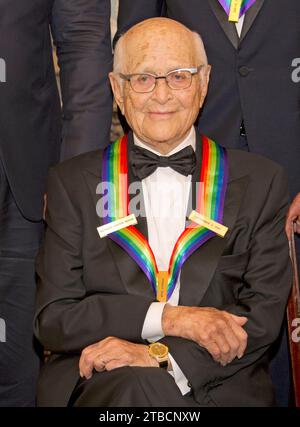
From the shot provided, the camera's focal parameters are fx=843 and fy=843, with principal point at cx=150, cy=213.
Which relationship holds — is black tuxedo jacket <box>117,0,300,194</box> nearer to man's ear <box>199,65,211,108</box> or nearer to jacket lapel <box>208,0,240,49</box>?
jacket lapel <box>208,0,240,49</box>

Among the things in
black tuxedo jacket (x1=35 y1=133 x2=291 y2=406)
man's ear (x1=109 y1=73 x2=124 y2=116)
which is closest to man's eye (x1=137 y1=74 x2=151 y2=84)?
man's ear (x1=109 y1=73 x2=124 y2=116)

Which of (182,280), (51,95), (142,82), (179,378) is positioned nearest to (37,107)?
(51,95)

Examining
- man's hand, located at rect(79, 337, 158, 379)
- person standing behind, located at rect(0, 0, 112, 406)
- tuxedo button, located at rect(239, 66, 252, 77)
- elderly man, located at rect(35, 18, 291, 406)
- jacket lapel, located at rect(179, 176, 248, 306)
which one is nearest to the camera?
man's hand, located at rect(79, 337, 158, 379)

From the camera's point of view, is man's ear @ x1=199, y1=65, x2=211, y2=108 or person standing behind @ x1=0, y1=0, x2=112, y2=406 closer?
man's ear @ x1=199, y1=65, x2=211, y2=108

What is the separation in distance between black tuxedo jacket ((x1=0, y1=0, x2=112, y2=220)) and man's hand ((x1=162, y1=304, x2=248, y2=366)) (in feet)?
2.90

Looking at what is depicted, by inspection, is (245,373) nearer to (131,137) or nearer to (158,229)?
(158,229)

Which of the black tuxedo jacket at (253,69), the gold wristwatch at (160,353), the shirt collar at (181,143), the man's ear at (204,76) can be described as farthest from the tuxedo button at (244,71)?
the gold wristwatch at (160,353)

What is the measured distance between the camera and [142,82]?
300cm

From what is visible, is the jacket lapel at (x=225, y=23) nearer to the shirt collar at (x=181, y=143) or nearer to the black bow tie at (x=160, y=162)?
the shirt collar at (x=181, y=143)

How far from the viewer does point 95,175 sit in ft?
10.0

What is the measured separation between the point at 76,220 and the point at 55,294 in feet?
0.90

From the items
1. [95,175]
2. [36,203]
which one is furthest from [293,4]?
[36,203]

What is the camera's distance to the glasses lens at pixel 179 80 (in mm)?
2967

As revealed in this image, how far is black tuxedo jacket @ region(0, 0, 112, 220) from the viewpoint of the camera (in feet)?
10.7
